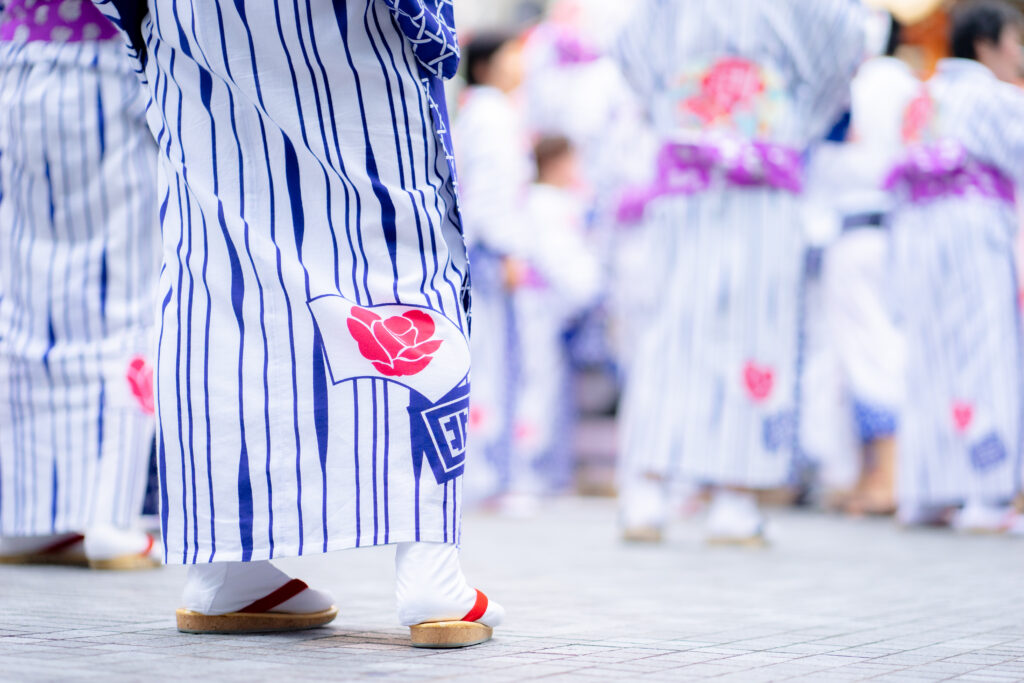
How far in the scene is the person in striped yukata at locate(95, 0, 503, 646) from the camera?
2342mm

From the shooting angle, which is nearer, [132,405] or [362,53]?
[362,53]

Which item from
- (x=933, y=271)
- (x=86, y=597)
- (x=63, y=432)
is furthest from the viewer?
(x=933, y=271)

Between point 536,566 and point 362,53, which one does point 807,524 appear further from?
point 362,53

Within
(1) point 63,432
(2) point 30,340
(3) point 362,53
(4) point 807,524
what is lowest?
(4) point 807,524

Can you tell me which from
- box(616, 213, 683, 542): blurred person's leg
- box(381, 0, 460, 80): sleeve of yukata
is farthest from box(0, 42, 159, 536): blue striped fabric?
box(616, 213, 683, 542): blurred person's leg

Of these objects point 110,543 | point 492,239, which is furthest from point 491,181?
point 110,543

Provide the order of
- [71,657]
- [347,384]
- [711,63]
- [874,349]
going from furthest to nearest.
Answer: [874,349] → [711,63] → [347,384] → [71,657]

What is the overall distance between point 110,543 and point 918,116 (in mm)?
3332

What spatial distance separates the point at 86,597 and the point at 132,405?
745 mm

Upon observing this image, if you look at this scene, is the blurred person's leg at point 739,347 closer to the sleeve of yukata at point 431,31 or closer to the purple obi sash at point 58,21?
the purple obi sash at point 58,21

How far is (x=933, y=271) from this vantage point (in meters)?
5.49

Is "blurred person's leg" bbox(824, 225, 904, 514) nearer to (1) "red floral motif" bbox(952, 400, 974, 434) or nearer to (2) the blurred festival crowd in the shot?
(2) the blurred festival crowd

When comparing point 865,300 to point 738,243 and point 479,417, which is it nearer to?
point 479,417

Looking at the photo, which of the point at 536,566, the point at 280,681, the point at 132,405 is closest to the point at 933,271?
the point at 536,566
